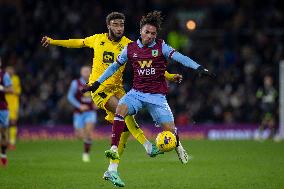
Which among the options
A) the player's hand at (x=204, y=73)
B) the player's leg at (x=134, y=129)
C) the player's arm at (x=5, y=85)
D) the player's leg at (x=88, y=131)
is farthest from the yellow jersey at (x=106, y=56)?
the player's leg at (x=88, y=131)

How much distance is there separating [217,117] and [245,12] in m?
4.74

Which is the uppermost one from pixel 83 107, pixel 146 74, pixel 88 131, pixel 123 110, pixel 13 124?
pixel 146 74

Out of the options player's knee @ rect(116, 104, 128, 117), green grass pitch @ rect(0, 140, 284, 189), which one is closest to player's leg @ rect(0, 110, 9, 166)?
green grass pitch @ rect(0, 140, 284, 189)

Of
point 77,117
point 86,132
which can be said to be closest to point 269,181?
point 86,132

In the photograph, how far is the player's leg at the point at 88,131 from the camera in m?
19.5

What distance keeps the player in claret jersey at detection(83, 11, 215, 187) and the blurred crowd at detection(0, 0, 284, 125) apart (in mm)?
14309

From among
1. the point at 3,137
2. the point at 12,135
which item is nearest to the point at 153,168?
the point at 3,137

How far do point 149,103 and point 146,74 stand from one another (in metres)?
0.49

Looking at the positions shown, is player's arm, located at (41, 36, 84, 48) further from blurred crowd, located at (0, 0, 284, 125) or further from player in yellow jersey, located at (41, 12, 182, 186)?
blurred crowd, located at (0, 0, 284, 125)

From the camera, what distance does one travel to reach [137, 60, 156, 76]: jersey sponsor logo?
12.5 metres

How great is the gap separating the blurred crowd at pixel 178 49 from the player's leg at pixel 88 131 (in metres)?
6.26

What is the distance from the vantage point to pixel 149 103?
12.8m

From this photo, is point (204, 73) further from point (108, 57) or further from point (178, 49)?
point (178, 49)

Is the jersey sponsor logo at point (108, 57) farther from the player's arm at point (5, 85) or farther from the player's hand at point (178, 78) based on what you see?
the player's arm at point (5, 85)
